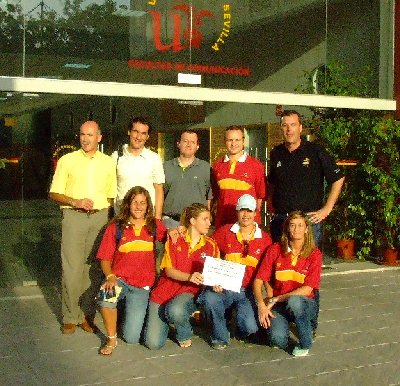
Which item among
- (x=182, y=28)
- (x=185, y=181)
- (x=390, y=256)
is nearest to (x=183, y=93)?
(x=182, y=28)

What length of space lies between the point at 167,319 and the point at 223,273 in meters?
0.61

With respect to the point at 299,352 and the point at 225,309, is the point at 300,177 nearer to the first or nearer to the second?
the point at 225,309

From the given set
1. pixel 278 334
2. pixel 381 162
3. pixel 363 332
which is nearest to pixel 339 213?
pixel 381 162

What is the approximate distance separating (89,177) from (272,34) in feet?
13.6

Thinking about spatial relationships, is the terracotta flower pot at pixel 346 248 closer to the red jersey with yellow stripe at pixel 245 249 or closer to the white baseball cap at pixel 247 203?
the red jersey with yellow stripe at pixel 245 249

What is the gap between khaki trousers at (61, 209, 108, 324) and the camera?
6180mm

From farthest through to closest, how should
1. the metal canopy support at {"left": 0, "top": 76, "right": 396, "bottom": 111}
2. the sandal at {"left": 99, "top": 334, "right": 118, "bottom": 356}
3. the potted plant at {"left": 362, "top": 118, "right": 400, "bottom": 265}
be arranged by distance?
the potted plant at {"left": 362, "top": 118, "right": 400, "bottom": 265} → the metal canopy support at {"left": 0, "top": 76, "right": 396, "bottom": 111} → the sandal at {"left": 99, "top": 334, "right": 118, "bottom": 356}

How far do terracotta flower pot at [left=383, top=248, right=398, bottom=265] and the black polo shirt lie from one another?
395cm

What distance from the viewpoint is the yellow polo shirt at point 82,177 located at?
6117 mm

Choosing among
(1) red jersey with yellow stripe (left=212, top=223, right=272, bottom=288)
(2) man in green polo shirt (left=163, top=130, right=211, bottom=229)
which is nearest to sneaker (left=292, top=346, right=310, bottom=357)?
(1) red jersey with yellow stripe (left=212, top=223, right=272, bottom=288)

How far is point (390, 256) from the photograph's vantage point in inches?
Result: 391

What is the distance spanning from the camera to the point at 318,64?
9820 mm

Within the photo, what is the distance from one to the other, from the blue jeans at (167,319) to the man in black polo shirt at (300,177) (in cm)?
109

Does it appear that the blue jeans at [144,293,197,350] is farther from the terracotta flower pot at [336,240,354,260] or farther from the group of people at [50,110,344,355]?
the terracotta flower pot at [336,240,354,260]
